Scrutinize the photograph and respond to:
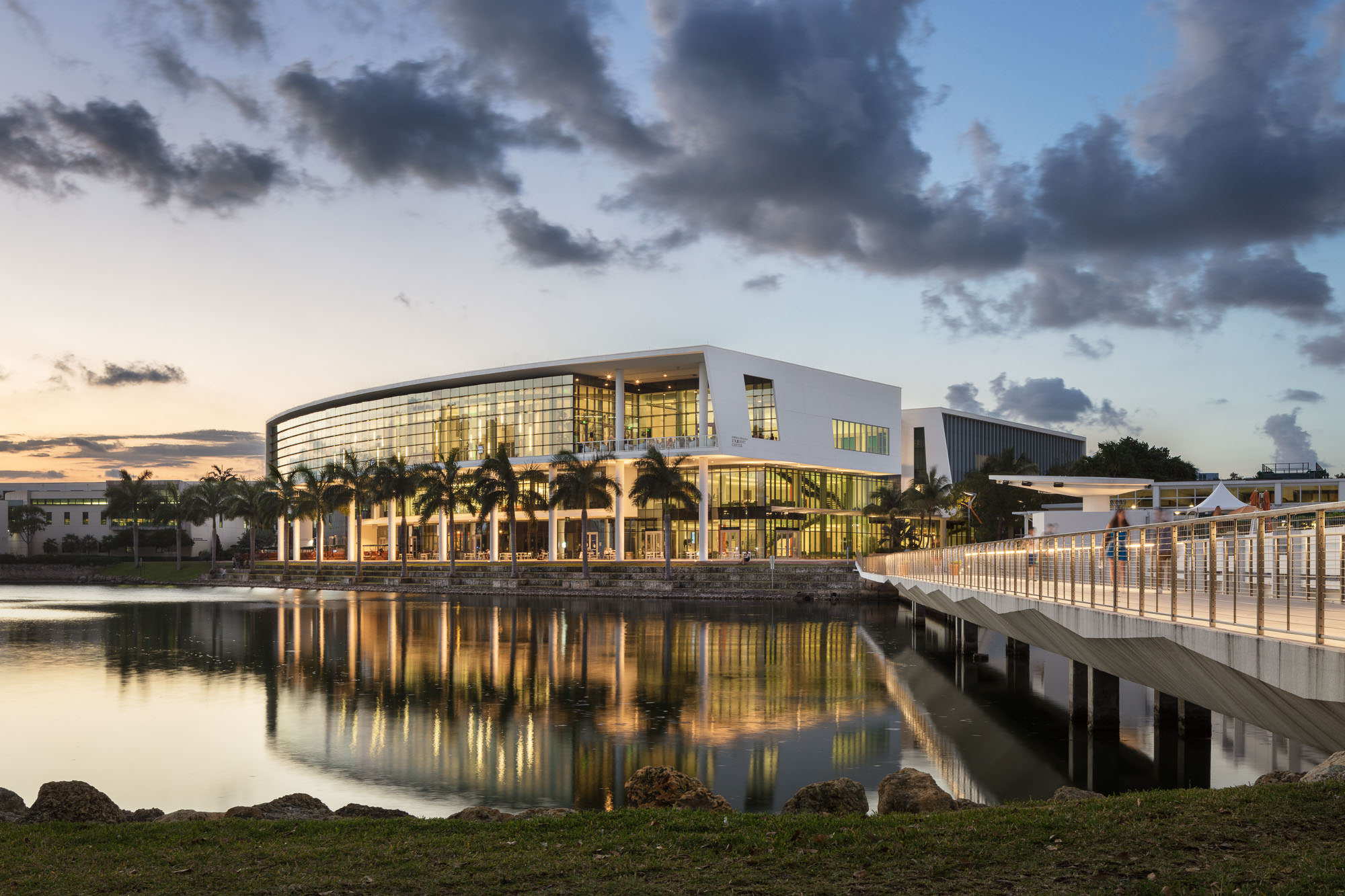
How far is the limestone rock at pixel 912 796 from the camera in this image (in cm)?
1196

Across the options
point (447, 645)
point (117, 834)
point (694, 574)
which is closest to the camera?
point (117, 834)

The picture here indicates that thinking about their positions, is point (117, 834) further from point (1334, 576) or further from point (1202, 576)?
point (1202, 576)

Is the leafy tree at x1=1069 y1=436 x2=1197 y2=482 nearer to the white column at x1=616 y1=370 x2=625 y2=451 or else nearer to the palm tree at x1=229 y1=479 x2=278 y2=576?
the white column at x1=616 y1=370 x2=625 y2=451

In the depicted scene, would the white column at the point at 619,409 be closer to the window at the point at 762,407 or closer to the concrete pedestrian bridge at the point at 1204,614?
the window at the point at 762,407

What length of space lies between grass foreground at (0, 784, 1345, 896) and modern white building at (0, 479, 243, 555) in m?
146

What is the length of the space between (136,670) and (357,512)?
62301 millimetres

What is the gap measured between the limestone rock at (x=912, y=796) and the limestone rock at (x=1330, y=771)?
12.3 feet

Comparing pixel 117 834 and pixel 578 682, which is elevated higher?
pixel 117 834

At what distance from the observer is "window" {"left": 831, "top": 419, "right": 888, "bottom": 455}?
302 feet

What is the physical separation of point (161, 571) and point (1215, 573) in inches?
4484

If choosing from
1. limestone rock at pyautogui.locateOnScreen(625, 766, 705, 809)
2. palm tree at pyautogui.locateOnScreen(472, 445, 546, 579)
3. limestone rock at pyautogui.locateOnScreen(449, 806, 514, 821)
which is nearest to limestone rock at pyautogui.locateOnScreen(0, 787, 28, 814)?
limestone rock at pyautogui.locateOnScreen(449, 806, 514, 821)

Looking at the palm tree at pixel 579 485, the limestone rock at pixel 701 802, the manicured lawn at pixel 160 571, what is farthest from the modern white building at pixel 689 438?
the limestone rock at pixel 701 802

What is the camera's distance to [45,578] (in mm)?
106938

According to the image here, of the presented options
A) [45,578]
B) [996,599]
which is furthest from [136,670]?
[45,578]
